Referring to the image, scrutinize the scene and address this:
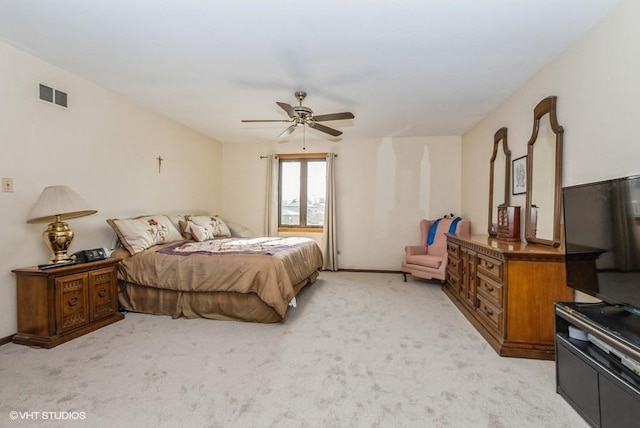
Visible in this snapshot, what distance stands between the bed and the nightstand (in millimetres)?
503

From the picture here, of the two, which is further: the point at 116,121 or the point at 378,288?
the point at 378,288

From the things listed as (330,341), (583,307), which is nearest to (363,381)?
(330,341)

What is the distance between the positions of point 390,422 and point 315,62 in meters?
2.78

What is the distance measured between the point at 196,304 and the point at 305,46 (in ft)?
8.88

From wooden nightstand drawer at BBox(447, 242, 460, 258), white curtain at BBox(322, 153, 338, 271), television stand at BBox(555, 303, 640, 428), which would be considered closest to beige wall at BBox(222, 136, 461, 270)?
white curtain at BBox(322, 153, 338, 271)

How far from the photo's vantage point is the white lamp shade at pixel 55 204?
2.56m

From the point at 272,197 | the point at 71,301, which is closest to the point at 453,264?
the point at 272,197

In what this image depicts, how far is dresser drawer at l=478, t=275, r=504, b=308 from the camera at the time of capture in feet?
8.11

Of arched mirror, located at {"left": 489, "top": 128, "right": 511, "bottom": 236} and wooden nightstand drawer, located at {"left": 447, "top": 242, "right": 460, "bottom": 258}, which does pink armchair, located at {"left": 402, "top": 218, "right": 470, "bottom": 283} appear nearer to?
wooden nightstand drawer, located at {"left": 447, "top": 242, "right": 460, "bottom": 258}

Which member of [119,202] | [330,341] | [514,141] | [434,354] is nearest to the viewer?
[434,354]

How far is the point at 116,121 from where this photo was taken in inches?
142

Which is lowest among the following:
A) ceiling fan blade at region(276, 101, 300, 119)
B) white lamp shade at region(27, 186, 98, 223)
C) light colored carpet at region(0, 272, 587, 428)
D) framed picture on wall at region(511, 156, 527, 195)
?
light colored carpet at region(0, 272, 587, 428)

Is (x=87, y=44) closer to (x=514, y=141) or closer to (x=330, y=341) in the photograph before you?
(x=330, y=341)
